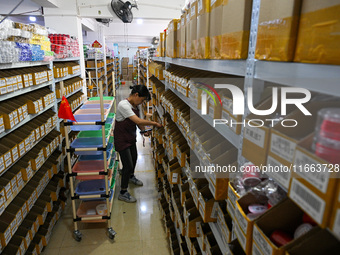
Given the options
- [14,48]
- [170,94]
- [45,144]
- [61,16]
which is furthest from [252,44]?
[61,16]

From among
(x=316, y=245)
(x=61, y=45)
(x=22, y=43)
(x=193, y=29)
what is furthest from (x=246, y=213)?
(x=61, y=45)

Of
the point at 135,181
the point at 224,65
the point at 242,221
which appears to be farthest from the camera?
the point at 135,181

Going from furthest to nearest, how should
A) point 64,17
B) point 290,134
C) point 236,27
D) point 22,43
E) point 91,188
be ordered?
point 64,17 < point 91,188 < point 22,43 < point 236,27 < point 290,134

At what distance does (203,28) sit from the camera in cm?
151

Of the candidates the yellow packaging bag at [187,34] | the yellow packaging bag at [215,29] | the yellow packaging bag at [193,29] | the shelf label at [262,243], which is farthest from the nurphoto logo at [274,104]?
the yellow packaging bag at [187,34]

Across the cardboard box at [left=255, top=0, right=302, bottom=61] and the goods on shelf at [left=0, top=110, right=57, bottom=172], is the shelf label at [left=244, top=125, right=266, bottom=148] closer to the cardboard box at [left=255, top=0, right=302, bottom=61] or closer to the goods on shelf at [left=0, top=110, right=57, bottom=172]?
the cardboard box at [left=255, top=0, right=302, bottom=61]

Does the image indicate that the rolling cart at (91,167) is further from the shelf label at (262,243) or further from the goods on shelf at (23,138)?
the shelf label at (262,243)

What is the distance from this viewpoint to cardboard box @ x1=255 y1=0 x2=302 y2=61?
728mm

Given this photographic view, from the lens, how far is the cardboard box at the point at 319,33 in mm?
591

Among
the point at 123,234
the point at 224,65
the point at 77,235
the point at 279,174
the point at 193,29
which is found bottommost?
the point at 123,234

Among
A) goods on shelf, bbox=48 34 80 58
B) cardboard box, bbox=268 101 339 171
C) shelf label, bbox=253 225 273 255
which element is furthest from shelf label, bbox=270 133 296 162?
goods on shelf, bbox=48 34 80 58

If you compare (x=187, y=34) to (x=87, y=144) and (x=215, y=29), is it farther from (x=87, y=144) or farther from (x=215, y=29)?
(x=87, y=144)

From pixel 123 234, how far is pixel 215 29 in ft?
9.52

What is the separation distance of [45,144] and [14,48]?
4.51ft
